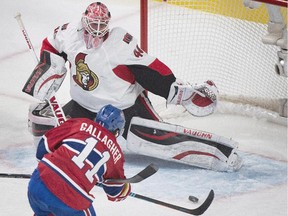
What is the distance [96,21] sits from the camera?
3701mm

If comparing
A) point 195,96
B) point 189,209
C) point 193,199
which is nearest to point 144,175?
point 189,209

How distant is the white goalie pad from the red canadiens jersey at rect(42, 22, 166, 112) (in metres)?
0.15

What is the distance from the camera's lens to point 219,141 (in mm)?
3939

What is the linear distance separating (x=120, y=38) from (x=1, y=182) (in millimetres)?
735

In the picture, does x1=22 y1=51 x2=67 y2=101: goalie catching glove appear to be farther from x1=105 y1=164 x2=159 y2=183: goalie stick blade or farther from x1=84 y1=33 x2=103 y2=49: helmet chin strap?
x1=105 y1=164 x2=159 y2=183: goalie stick blade

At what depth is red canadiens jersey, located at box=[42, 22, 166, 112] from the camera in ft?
12.4

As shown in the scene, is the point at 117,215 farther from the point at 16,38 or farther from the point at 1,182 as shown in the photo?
the point at 16,38

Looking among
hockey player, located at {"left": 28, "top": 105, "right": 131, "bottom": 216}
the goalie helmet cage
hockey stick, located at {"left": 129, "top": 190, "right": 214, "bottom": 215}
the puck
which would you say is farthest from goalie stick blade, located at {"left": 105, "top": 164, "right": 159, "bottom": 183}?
the goalie helmet cage

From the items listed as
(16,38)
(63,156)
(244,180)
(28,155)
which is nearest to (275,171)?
(244,180)

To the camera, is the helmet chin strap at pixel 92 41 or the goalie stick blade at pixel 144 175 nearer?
the goalie stick blade at pixel 144 175

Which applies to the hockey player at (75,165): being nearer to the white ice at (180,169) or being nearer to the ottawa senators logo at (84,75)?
the white ice at (180,169)

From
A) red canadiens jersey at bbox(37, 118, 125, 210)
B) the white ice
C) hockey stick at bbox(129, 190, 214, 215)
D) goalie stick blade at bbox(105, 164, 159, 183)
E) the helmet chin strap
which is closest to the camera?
red canadiens jersey at bbox(37, 118, 125, 210)

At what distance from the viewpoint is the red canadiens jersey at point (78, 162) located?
2.94 meters

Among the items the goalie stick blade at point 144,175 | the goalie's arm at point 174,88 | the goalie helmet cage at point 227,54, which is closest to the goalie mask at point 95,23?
the goalie's arm at point 174,88
